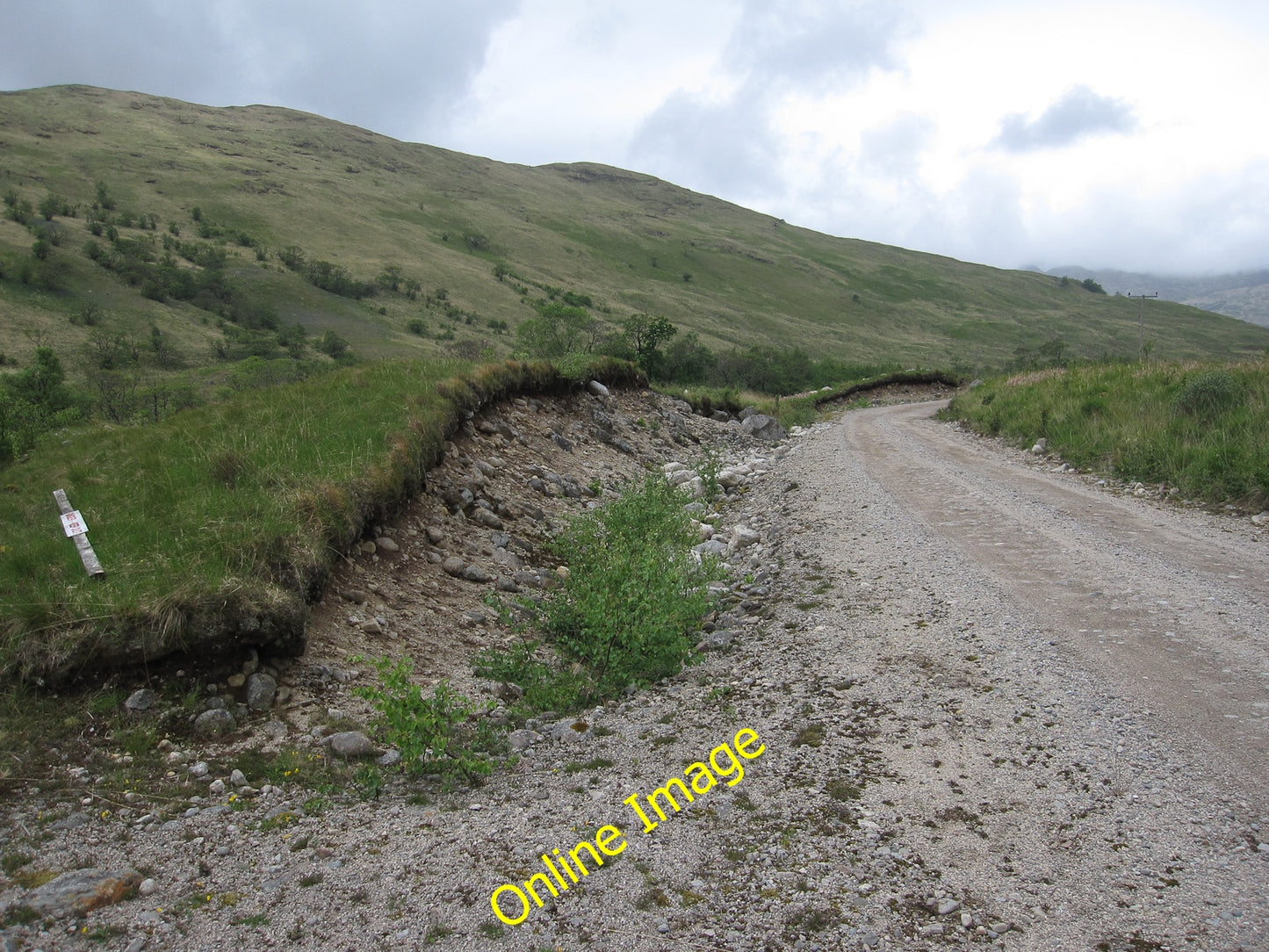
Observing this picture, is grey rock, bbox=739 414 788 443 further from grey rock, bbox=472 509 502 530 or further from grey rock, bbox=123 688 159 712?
grey rock, bbox=123 688 159 712

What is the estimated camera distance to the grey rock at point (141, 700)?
14.4ft

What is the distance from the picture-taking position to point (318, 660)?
211 inches

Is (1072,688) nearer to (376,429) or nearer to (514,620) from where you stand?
(514,620)

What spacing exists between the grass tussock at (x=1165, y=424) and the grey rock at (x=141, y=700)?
12.6 m

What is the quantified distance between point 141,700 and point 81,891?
5.67ft

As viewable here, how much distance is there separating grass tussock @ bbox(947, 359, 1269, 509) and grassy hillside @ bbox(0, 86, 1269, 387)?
15517 mm

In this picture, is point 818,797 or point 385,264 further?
point 385,264

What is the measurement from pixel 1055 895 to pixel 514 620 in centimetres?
531

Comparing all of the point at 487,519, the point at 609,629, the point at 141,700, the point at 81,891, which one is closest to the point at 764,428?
the point at 487,519

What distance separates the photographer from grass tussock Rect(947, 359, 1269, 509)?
9.95m

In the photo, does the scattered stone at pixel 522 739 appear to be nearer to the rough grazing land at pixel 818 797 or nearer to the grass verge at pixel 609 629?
the rough grazing land at pixel 818 797

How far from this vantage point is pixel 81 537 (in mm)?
5289

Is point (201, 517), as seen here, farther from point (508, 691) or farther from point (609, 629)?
point (609, 629)

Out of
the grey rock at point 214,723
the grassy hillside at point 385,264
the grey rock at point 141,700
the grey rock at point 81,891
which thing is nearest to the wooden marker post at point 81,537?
the grey rock at point 141,700
